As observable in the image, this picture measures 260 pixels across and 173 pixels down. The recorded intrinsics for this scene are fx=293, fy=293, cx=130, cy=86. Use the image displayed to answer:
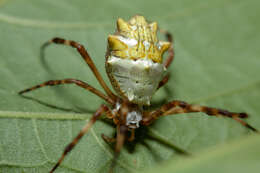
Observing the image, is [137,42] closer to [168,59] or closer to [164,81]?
[164,81]

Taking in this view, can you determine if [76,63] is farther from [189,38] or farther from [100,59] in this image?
[189,38]

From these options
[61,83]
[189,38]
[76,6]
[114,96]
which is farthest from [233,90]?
[76,6]

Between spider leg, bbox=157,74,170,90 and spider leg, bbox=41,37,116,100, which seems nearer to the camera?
spider leg, bbox=41,37,116,100

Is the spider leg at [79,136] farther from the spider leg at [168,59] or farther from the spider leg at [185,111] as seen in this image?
the spider leg at [168,59]

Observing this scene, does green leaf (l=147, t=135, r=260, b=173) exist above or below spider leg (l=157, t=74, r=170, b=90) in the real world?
below

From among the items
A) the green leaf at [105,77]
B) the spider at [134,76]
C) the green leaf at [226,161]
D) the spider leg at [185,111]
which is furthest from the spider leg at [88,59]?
the green leaf at [226,161]

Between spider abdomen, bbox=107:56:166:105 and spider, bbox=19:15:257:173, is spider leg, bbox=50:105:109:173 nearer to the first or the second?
spider, bbox=19:15:257:173

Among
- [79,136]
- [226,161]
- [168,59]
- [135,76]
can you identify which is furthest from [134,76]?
[226,161]

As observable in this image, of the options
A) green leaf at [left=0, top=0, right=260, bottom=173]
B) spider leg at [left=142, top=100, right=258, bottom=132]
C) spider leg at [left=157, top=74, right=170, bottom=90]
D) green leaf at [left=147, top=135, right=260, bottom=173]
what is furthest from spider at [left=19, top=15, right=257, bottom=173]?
green leaf at [left=147, top=135, right=260, bottom=173]
